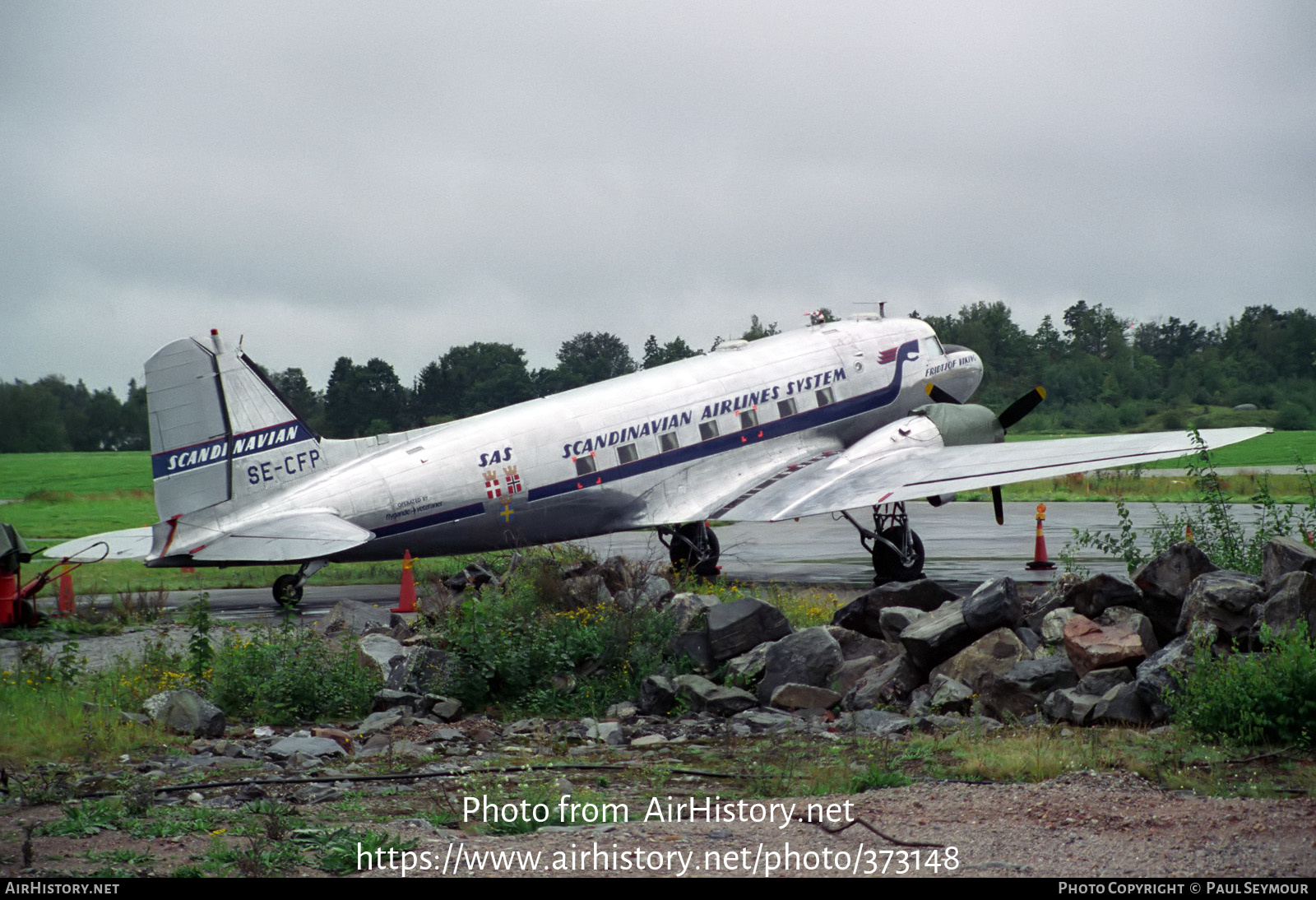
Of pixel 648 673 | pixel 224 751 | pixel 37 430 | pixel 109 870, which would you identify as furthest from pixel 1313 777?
pixel 37 430

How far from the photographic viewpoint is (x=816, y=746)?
10422 mm

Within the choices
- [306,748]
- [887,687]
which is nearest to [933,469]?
[887,687]

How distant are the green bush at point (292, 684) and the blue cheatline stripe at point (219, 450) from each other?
6535 millimetres

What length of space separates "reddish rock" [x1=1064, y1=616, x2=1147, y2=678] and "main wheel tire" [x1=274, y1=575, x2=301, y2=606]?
1390cm

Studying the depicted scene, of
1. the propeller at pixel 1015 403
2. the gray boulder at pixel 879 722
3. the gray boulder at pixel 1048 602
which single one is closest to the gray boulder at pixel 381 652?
the gray boulder at pixel 879 722

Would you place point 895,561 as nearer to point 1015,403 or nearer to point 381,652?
point 1015,403

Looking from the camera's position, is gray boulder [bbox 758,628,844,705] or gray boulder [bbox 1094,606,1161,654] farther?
gray boulder [bbox 758,628,844,705]

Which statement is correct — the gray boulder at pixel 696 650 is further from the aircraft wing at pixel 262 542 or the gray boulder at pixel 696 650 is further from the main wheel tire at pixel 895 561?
the main wheel tire at pixel 895 561

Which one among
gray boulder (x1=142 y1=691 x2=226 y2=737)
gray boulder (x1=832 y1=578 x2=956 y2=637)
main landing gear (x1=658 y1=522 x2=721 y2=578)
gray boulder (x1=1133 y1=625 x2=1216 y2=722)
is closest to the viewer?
gray boulder (x1=1133 y1=625 x2=1216 y2=722)

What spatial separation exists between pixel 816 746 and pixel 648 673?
3.21 metres

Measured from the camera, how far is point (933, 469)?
21.0m

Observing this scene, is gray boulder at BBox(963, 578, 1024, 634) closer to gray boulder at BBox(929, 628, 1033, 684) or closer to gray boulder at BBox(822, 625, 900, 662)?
gray boulder at BBox(929, 628, 1033, 684)

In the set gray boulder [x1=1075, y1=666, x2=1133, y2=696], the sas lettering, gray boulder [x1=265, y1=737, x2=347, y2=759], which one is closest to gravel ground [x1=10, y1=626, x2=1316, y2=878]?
gray boulder [x1=1075, y1=666, x2=1133, y2=696]

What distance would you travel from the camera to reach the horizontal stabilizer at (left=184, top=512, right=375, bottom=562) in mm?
18000
